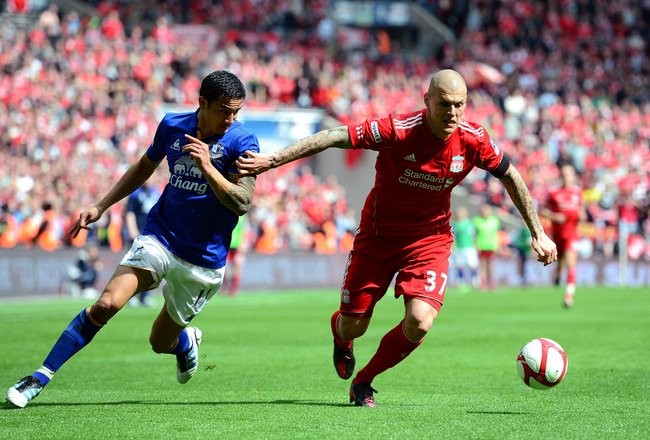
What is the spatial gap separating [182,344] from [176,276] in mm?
824

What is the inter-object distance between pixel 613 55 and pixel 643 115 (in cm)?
498

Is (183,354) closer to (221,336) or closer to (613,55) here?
(221,336)

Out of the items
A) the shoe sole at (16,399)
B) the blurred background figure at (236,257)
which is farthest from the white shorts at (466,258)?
the shoe sole at (16,399)

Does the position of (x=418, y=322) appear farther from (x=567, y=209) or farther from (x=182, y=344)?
(x=567, y=209)

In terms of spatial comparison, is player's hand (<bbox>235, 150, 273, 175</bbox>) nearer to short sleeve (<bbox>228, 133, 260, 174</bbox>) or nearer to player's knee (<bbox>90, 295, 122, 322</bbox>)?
short sleeve (<bbox>228, 133, 260, 174</bbox>)

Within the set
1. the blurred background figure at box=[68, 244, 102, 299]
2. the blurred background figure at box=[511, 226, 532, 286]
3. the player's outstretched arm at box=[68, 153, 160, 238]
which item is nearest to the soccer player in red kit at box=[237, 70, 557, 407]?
the player's outstretched arm at box=[68, 153, 160, 238]

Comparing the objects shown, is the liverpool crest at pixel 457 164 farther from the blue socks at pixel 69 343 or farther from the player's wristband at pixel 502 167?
the blue socks at pixel 69 343

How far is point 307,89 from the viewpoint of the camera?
103 feet

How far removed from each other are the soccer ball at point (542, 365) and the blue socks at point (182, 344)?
8.68 feet

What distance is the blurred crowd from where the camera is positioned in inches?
931

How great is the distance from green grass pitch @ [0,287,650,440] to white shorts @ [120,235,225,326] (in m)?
0.73

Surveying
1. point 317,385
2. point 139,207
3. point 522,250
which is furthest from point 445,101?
point 522,250

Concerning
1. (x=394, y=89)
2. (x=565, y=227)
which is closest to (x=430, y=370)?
(x=565, y=227)

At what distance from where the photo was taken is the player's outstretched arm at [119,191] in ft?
22.9
